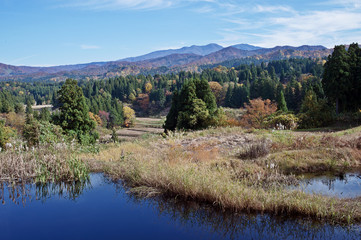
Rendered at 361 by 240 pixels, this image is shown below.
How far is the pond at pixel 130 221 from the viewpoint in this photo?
436cm

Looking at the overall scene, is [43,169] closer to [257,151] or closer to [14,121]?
[257,151]

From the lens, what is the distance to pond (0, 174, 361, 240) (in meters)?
4.36

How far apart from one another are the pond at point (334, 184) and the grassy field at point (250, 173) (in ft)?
1.26

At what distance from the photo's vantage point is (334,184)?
647 cm

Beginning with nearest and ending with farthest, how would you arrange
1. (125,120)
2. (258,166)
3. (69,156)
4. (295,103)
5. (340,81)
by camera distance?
(258,166), (69,156), (340,81), (295,103), (125,120)

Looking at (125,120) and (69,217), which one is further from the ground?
(69,217)

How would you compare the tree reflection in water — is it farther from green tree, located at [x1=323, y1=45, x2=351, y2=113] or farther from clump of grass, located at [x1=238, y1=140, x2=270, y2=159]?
green tree, located at [x1=323, y1=45, x2=351, y2=113]

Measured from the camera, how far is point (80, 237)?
178 inches

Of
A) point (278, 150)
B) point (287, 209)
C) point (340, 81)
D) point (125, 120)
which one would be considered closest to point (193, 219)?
point (287, 209)

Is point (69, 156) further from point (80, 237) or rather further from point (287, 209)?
point (287, 209)

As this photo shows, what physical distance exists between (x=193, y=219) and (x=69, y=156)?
4549 mm

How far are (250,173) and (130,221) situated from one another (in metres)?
3.09

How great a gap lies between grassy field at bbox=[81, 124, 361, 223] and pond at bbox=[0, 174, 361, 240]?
228 mm

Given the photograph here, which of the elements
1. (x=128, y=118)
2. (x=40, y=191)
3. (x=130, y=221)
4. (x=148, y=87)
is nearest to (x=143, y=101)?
(x=148, y=87)
